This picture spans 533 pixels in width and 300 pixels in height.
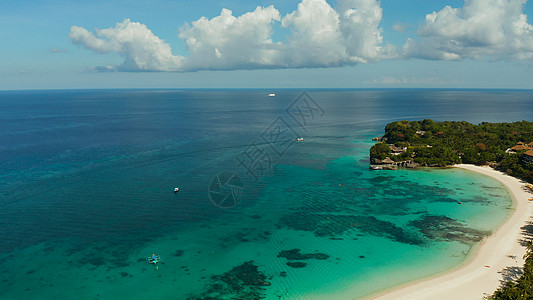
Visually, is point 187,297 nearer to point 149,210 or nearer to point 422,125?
point 149,210

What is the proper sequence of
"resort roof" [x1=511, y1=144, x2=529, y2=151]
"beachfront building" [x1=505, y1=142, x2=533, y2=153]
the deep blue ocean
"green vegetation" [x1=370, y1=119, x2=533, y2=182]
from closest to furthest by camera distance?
the deep blue ocean
"green vegetation" [x1=370, y1=119, x2=533, y2=182]
"beachfront building" [x1=505, y1=142, x2=533, y2=153]
"resort roof" [x1=511, y1=144, x2=529, y2=151]

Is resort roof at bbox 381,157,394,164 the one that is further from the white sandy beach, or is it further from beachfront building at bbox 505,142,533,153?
the white sandy beach

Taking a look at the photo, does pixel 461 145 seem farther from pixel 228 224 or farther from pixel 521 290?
pixel 228 224

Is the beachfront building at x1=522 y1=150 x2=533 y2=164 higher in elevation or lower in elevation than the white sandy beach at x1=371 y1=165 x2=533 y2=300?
higher

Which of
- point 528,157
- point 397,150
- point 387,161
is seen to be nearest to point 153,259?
point 387,161

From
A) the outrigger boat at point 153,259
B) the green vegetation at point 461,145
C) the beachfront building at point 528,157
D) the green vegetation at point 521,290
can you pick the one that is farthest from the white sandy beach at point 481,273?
the green vegetation at point 461,145

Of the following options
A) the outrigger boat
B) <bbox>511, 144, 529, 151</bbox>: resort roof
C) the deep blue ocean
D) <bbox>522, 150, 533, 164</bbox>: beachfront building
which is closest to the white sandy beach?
the deep blue ocean

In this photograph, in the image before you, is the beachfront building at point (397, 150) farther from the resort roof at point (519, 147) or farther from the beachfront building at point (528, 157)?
the beachfront building at point (528, 157)
